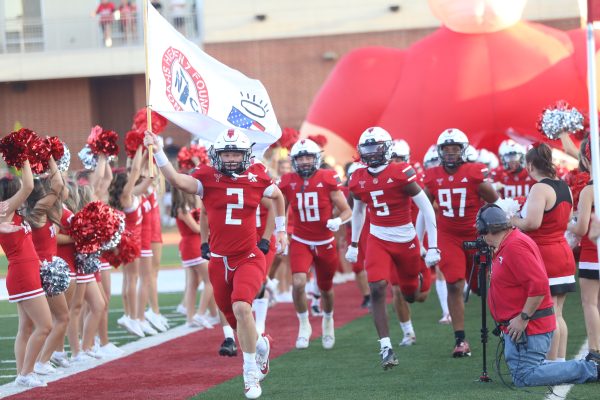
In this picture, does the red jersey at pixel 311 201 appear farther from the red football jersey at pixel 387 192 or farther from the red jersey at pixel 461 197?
the red jersey at pixel 461 197

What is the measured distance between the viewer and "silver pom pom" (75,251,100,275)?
32.3 ft

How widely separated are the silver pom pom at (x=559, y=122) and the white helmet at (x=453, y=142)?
2.87ft

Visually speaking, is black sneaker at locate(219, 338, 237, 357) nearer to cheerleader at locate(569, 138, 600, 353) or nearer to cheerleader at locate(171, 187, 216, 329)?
cheerleader at locate(171, 187, 216, 329)

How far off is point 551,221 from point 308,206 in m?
3.58

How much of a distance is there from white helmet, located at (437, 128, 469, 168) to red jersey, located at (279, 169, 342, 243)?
147cm

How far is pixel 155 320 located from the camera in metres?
12.7

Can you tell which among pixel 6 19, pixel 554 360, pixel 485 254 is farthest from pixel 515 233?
pixel 6 19

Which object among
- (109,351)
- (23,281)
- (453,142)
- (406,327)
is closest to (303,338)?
(406,327)

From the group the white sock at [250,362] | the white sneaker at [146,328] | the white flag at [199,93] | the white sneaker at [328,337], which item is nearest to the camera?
the white sock at [250,362]

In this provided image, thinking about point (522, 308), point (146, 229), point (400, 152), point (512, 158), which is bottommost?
point (522, 308)

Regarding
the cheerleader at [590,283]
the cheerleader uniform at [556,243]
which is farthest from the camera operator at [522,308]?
the cheerleader at [590,283]

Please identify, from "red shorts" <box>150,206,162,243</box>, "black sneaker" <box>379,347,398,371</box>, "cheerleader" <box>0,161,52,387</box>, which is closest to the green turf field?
"black sneaker" <box>379,347,398,371</box>

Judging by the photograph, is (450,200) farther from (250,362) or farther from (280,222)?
(250,362)

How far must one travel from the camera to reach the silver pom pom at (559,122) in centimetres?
1031
